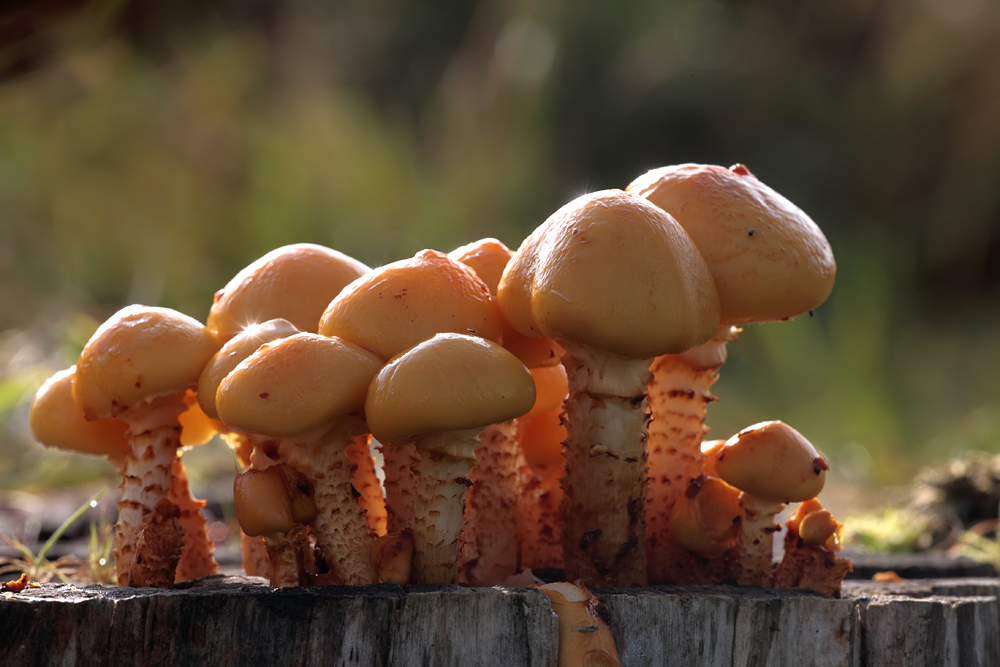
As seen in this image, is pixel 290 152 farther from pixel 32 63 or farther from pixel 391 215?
pixel 32 63

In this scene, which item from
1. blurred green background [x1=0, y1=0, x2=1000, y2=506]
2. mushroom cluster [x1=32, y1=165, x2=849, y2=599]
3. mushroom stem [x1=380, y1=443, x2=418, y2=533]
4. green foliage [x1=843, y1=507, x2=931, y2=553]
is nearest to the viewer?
mushroom cluster [x1=32, y1=165, x2=849, y2=599]

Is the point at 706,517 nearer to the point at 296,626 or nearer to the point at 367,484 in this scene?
the point at 367,484

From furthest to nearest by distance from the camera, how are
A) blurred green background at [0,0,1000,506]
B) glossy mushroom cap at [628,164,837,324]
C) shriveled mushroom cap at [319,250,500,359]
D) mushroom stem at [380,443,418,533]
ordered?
blurred green background at [0,0,1000,506] < mushroom stem at [380,443,418,533] < glossy mushroom cap at [628,164,837,324] < shriveled mushroom cap at [319,250,500,359]

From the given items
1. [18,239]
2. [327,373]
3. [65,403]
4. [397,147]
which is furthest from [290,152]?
[327,373]

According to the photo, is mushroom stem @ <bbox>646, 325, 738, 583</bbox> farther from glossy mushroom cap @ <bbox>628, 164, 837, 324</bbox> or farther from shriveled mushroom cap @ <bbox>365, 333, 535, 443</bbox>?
shriveled mushroom cap @ <bbox>365, 333, 535, 443</bbox>

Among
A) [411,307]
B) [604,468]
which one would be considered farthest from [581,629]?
[411,307]

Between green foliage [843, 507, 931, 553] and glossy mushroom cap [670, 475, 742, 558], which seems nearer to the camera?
glossy mushroom cap [670, 475, 742, 558]

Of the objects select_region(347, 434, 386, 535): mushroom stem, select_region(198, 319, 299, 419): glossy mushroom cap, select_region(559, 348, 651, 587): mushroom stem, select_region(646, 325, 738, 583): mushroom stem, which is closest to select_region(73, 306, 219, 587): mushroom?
select_region(198, 319, 299, 419): glossy mushroom cap
